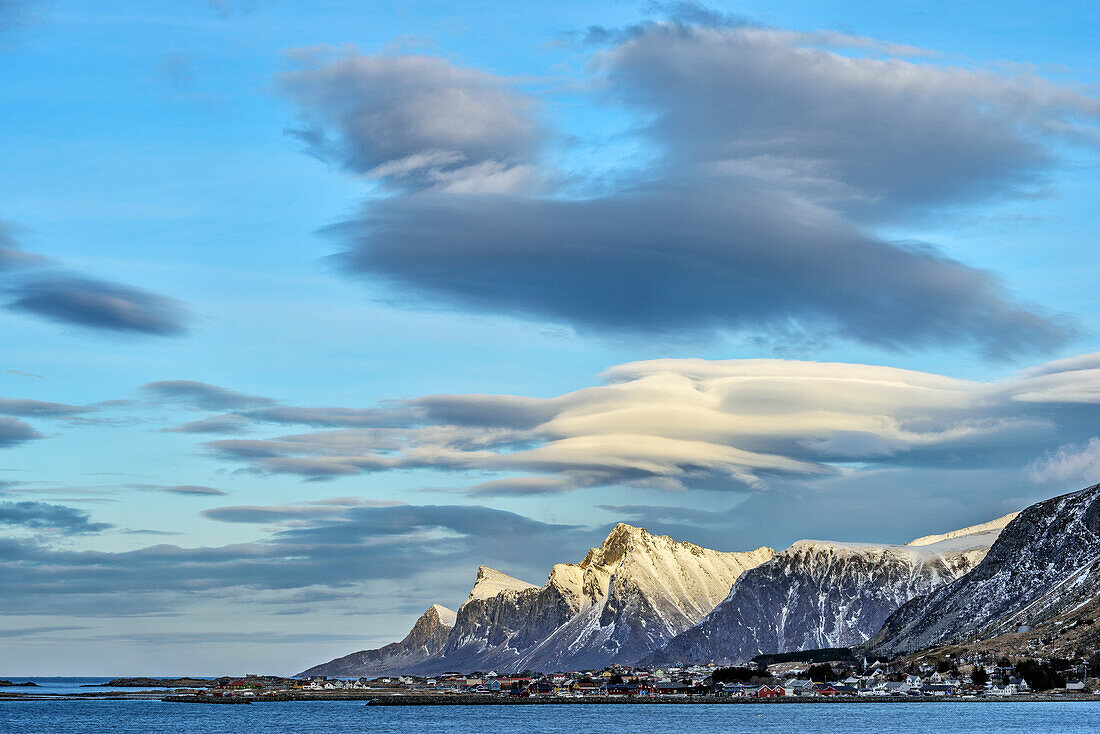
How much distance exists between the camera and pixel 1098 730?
194 metres
